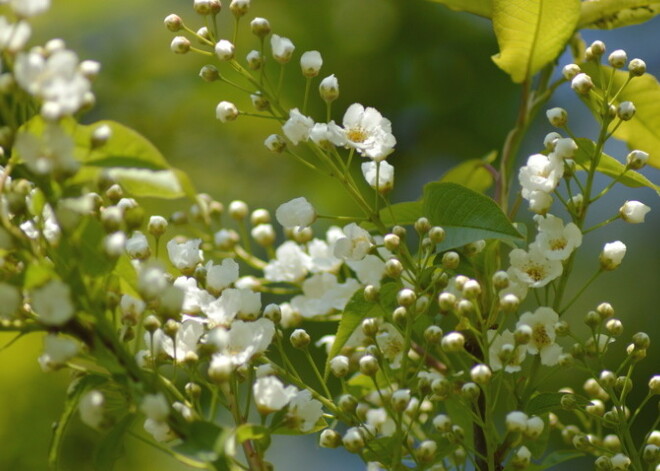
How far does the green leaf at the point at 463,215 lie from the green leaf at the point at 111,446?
0.35 meters

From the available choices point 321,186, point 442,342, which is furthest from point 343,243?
point 321,186

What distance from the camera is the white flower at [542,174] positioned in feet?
3.16

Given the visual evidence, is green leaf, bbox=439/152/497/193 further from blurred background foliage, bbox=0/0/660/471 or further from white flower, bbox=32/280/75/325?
blurred background foliage, bbox=0/0/660/471

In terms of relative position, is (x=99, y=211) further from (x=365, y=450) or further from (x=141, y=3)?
(x=141, y=3)

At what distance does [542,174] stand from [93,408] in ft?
1.71

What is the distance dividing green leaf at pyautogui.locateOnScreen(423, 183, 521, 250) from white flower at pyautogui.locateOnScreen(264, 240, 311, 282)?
8.9 inches

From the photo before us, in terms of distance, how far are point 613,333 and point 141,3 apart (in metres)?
1.98

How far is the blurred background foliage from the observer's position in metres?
2.38

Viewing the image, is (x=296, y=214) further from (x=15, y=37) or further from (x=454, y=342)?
(x=15, y=37)

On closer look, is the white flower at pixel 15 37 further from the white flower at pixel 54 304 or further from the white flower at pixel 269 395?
the white flower at pixel 269 395

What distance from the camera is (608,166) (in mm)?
1095

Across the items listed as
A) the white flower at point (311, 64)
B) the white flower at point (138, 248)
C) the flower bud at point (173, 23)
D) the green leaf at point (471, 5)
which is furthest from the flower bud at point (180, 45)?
the green leaf at point (471, 5)

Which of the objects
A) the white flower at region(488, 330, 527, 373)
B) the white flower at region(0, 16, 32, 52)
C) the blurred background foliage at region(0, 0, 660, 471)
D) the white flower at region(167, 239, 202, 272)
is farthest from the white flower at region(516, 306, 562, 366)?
the blurred background foliage at region(0, 0, 660, 471)

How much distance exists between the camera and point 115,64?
2.56 m
